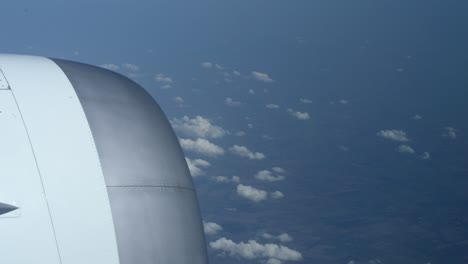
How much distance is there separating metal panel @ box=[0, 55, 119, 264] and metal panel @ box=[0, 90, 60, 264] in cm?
3

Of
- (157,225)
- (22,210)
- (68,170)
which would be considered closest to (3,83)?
(68,170)

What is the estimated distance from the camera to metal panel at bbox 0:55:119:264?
1.73 metres

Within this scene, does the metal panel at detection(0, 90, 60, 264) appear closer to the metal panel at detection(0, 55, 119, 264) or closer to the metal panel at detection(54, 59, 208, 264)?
the metal panel at detection(0, 55, 119, 264)

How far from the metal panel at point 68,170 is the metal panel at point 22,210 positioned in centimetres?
3

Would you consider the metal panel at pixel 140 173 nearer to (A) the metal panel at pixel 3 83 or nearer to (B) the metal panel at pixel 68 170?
(B) the metal panel at pixel 68 170

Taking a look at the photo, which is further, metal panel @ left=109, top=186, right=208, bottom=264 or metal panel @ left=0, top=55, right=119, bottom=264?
metal panel @ left=109, top=186, right=208, bottom=264

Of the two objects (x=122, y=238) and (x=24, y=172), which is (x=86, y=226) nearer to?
(x=122, y=238)

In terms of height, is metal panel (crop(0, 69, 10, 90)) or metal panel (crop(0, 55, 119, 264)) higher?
metal panel (crop(0, 69, 10, 90))

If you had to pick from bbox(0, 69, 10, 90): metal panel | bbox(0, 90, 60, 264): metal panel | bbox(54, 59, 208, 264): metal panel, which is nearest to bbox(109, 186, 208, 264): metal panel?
bbox(54, 59, 208, 264): metal panel

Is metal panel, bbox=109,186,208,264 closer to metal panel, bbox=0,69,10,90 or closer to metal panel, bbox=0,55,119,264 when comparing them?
metal panel, bbox=0,55,119,264

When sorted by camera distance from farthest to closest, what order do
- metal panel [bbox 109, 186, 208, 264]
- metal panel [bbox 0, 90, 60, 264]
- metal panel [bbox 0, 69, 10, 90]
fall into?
metal panel [bbox 0, 69, 10, 90], metal panel [bbox 109, 186, 208, 264], metal panel [bbox 0, 90, 60, 264]

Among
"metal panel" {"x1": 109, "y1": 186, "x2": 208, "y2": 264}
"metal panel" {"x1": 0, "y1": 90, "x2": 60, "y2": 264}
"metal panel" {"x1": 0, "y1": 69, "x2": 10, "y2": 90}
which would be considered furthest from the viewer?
"metal panel" {"x1": 0, "y1": 69, "x2": 10, "y2": 90}

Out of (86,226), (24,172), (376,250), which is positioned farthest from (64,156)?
(376,250)

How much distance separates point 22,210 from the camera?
1.67 metres
